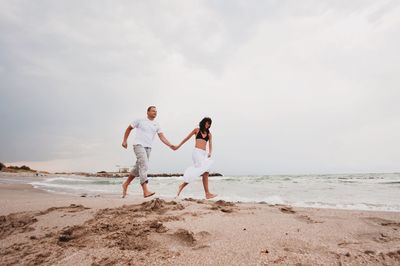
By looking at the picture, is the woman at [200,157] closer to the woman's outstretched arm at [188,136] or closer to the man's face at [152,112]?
the woman's outstretched arm at [188,136]

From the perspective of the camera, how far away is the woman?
20.4ft

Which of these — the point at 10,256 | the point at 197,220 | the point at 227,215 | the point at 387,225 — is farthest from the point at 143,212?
the point at 387,225

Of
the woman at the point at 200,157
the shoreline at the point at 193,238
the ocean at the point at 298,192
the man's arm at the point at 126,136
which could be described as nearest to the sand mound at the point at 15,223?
the shoreline at the point at 193,238

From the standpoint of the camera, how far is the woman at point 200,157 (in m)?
6.21

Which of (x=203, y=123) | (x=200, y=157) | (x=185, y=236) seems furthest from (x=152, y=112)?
(x=185, y=236)

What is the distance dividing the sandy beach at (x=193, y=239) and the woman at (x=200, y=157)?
108 inches

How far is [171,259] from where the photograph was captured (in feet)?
6.29

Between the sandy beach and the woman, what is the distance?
8.99 ft

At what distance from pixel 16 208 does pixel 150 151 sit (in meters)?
2.88

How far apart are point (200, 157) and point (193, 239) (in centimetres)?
395

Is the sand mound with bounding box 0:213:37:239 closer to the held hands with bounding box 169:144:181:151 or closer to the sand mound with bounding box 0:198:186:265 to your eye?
the sand mound with bounding box 0:198:186:265

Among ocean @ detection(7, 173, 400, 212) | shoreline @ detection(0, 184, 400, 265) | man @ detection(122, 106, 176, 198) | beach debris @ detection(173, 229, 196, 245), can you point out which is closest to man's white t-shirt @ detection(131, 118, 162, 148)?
man @ detection(122, 106, 176, 198)

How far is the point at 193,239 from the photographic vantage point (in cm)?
233

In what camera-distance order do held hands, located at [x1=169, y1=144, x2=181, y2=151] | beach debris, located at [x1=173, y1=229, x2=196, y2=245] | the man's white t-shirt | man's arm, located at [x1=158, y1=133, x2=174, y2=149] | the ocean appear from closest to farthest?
beach debris, located at [x1=173, y1=229, x2=196, y2=245] < the ocean < the man's white t-shirt < held hands, located at [x1=169, y1=144, x2=181, y2=151] < man's arm, located at [x1=158, y1=133, x2=174, y2=149]
